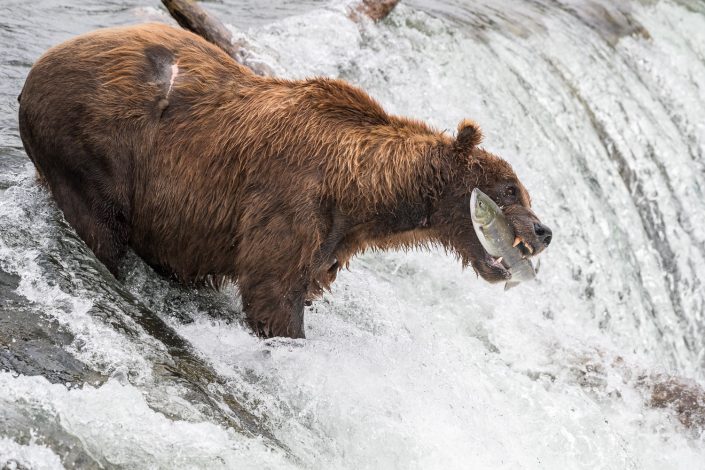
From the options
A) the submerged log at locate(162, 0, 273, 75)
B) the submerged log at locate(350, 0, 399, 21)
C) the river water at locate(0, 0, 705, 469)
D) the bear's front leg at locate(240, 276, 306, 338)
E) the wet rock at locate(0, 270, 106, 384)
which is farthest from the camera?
the submerged log at locate(350, 0, 399, 21)

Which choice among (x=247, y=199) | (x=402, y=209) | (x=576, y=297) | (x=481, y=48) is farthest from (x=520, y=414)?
(x=481, y=48)

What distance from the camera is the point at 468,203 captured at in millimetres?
4887

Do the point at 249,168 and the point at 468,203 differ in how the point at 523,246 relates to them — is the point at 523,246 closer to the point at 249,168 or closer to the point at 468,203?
the point at 468,203

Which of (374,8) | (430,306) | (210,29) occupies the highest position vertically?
(210,29)

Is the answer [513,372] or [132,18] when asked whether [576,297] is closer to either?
[513,372]

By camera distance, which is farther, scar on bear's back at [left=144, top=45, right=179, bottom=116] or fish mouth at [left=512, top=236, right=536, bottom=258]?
scar on bear's back at [left=144, top=45, right=179, bottom=116]

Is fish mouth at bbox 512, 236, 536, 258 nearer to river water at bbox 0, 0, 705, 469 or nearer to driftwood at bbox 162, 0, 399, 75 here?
river water at bbox 0, 0, 705, 469

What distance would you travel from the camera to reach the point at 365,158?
4840mm

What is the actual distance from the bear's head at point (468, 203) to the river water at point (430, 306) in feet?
2.20

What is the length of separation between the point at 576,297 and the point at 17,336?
194 inches

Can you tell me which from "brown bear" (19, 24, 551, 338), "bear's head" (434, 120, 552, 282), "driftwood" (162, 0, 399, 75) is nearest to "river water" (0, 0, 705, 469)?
"driftwood" (162, 0, 399, 75)

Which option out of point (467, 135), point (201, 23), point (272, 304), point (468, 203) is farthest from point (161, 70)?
point (201, 23)

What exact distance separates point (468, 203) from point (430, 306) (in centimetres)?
175

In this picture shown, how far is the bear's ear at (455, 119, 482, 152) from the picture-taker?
15.7 ft
